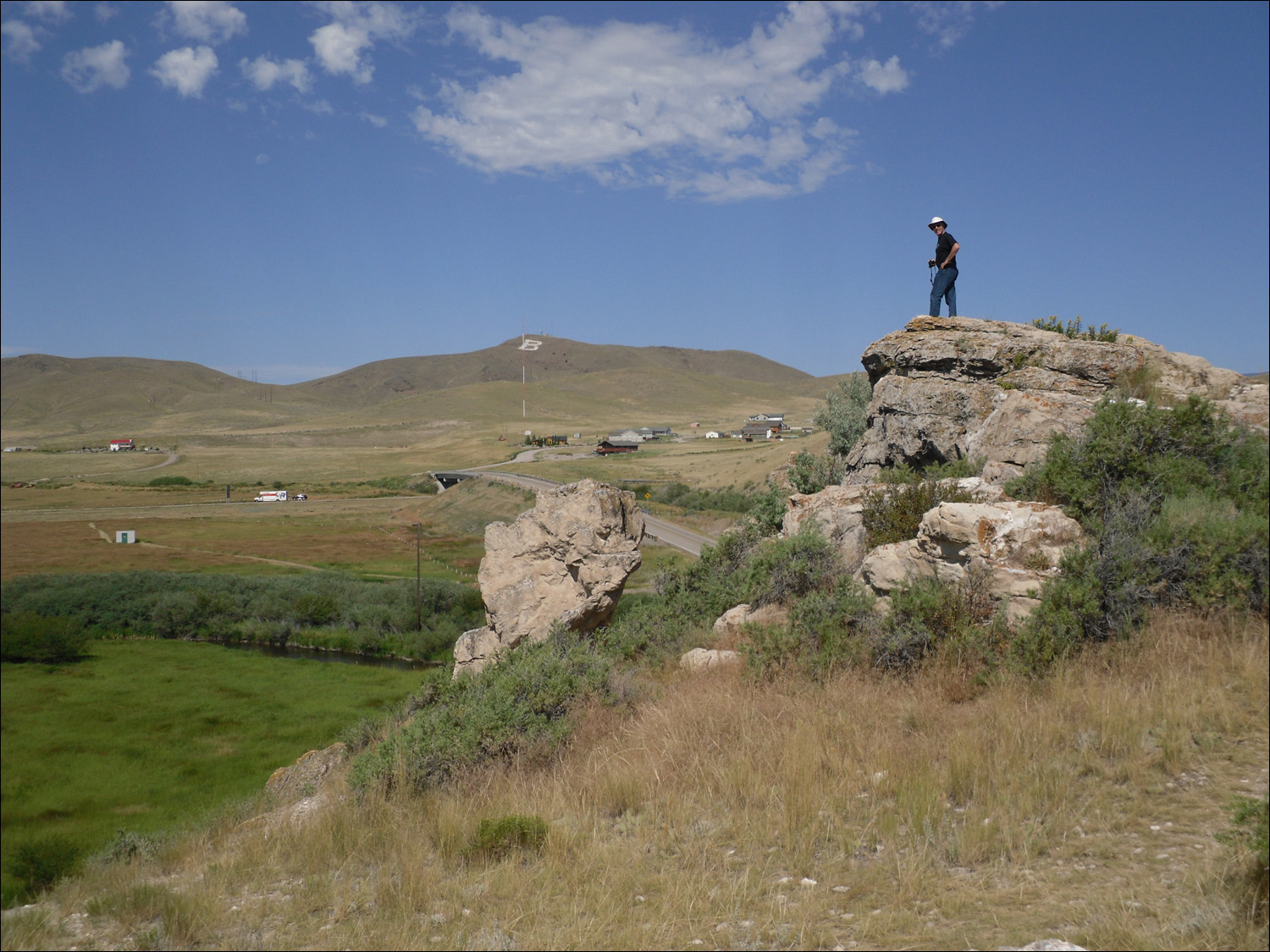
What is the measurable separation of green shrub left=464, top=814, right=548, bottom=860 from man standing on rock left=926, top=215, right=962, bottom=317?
35.9ft

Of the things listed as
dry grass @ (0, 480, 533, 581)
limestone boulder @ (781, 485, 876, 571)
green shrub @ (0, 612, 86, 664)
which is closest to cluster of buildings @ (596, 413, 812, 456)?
dry grass @ (0, 480, 533, 581)

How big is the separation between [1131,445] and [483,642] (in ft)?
31.3

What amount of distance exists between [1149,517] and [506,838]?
640cm

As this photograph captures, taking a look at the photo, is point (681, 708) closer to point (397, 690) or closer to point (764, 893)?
point (764, 893)

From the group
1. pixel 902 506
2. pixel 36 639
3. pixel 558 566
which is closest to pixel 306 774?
pixel 558 566

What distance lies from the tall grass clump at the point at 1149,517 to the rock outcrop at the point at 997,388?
950 millimetres

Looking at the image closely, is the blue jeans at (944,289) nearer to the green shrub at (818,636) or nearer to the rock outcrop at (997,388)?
the rock outcrop at (997,388)

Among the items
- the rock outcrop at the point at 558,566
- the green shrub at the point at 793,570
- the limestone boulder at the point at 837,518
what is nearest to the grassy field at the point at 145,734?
the rock outcrop at the point at 558,566

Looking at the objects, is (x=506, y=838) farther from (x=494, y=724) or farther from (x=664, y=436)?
(x=664, y=436)

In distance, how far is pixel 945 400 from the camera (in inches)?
460

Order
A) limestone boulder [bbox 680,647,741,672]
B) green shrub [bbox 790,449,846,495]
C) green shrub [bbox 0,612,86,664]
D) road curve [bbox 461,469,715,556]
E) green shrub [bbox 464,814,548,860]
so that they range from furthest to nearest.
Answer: road curve [bbox 461,469,715,556], green shrub [bbox 790,449,846,495], green shrub [bbox 0,612,86,664], limestone boulder [bbox 680,647,741,672], green shrub [bbox 464,814,548,860]

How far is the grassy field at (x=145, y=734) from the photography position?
10.7 metres

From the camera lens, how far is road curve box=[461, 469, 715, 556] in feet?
119

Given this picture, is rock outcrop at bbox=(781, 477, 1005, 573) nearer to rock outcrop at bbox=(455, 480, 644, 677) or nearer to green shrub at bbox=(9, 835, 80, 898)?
rock outcrop at bbox=(455, 480, 644, 677)
